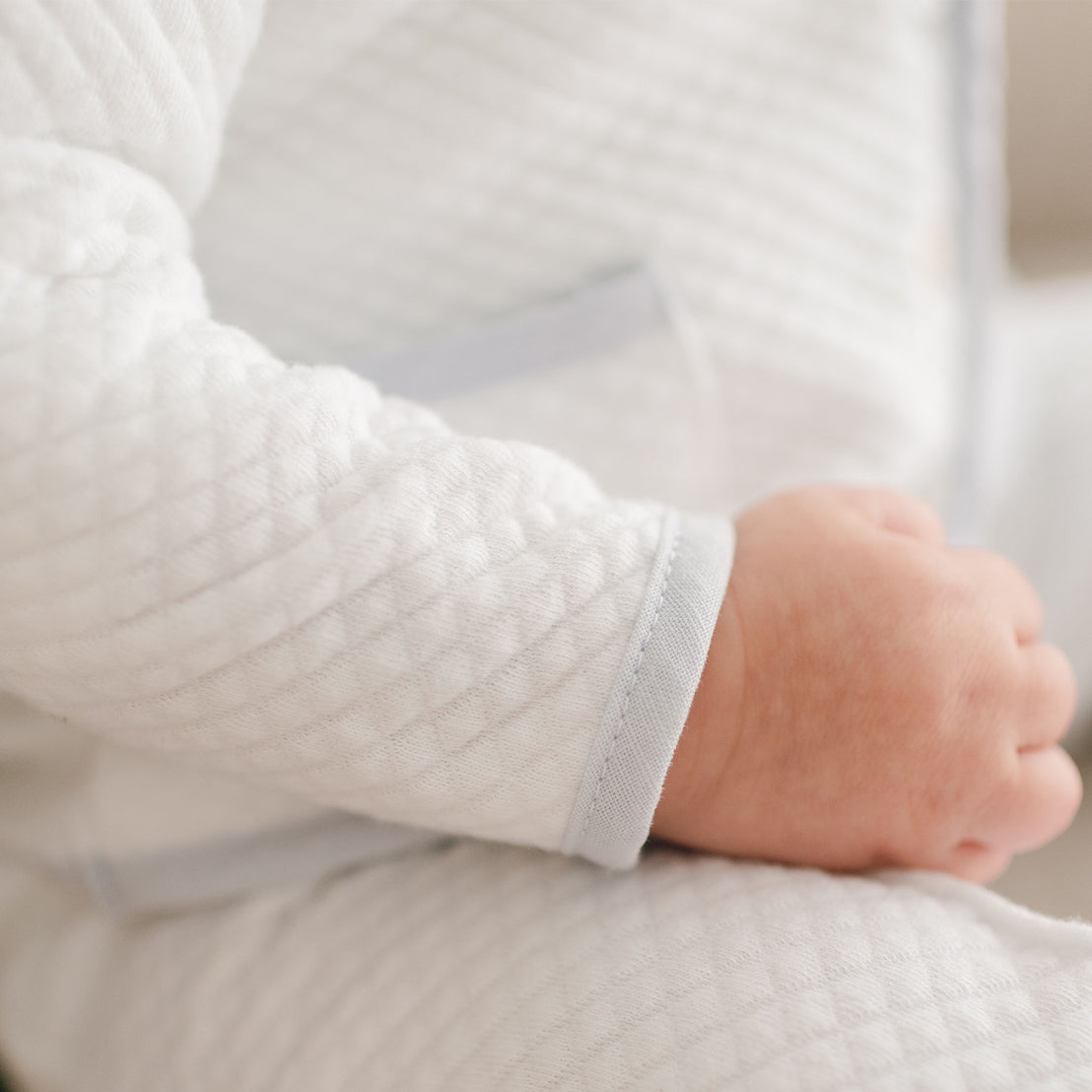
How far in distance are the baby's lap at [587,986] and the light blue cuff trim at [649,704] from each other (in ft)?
0.19

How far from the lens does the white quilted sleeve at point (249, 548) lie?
1.11 feet

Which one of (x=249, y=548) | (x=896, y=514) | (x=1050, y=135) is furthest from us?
(x=1050, y=135)

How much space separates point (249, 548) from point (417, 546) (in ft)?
0.19

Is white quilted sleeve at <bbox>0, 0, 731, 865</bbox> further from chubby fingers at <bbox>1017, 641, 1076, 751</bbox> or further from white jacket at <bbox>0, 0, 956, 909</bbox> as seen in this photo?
chubby fingers at <bbox>1017, 641, 1076, 751</bbox>

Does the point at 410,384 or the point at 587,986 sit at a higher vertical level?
the point at 410,384

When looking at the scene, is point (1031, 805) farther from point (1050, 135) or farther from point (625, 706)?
point (1050, 135)

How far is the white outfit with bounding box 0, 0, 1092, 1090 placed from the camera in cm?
34

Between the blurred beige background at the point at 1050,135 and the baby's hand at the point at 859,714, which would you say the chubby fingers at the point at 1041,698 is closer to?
the baby's hand at the point at 859,714

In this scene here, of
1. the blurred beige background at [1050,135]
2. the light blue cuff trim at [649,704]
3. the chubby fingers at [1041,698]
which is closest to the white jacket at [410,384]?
the light blue cuff trim at [649,704]

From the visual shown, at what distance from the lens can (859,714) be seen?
393 millimetres

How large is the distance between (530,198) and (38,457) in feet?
0.98

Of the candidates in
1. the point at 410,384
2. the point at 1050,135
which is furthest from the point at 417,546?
the point at 1050,135

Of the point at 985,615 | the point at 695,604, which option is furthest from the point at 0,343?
the point at 985,615

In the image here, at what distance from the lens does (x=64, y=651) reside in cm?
35
